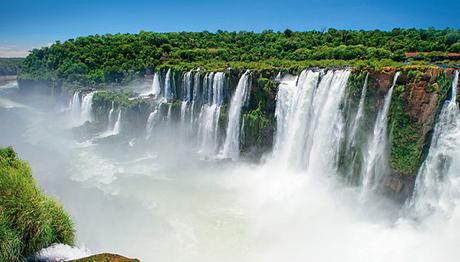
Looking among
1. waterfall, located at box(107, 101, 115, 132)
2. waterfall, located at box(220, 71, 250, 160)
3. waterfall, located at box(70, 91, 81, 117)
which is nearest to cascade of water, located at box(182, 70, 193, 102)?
waterfall, located at box(220, 71, 250, 160)

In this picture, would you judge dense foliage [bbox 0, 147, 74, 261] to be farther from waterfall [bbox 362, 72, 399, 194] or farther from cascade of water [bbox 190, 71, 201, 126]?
cascade of water [bbox 190, 71, 201, 126]

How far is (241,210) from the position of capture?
77.2 feet

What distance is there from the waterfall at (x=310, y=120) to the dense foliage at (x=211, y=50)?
989 cm

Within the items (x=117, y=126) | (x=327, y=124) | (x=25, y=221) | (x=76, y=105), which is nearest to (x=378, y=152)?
(x=327, y=124)

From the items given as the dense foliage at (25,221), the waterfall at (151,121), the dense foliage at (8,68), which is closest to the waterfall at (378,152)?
the dense foliage at (25,221)

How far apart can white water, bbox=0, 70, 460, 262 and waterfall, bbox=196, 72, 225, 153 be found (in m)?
2.05

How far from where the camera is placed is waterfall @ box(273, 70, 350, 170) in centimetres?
2484

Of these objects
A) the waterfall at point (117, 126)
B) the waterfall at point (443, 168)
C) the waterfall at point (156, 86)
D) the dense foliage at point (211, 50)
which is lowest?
the waterfall at point (117, 126)

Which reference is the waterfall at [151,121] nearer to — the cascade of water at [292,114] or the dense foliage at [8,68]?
the cascade of water at [292,114]

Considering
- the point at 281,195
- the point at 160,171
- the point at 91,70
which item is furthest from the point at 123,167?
the point at 91,70

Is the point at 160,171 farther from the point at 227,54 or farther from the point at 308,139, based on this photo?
the point at 227,54

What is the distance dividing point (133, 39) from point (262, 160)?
161 ft

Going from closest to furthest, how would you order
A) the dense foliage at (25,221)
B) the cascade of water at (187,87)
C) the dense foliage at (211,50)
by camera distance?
the dense foliage at (25,221) → the cascade of water at (187,87) → the dense foliage at (211,50)

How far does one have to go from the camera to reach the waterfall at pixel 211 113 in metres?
34.4
